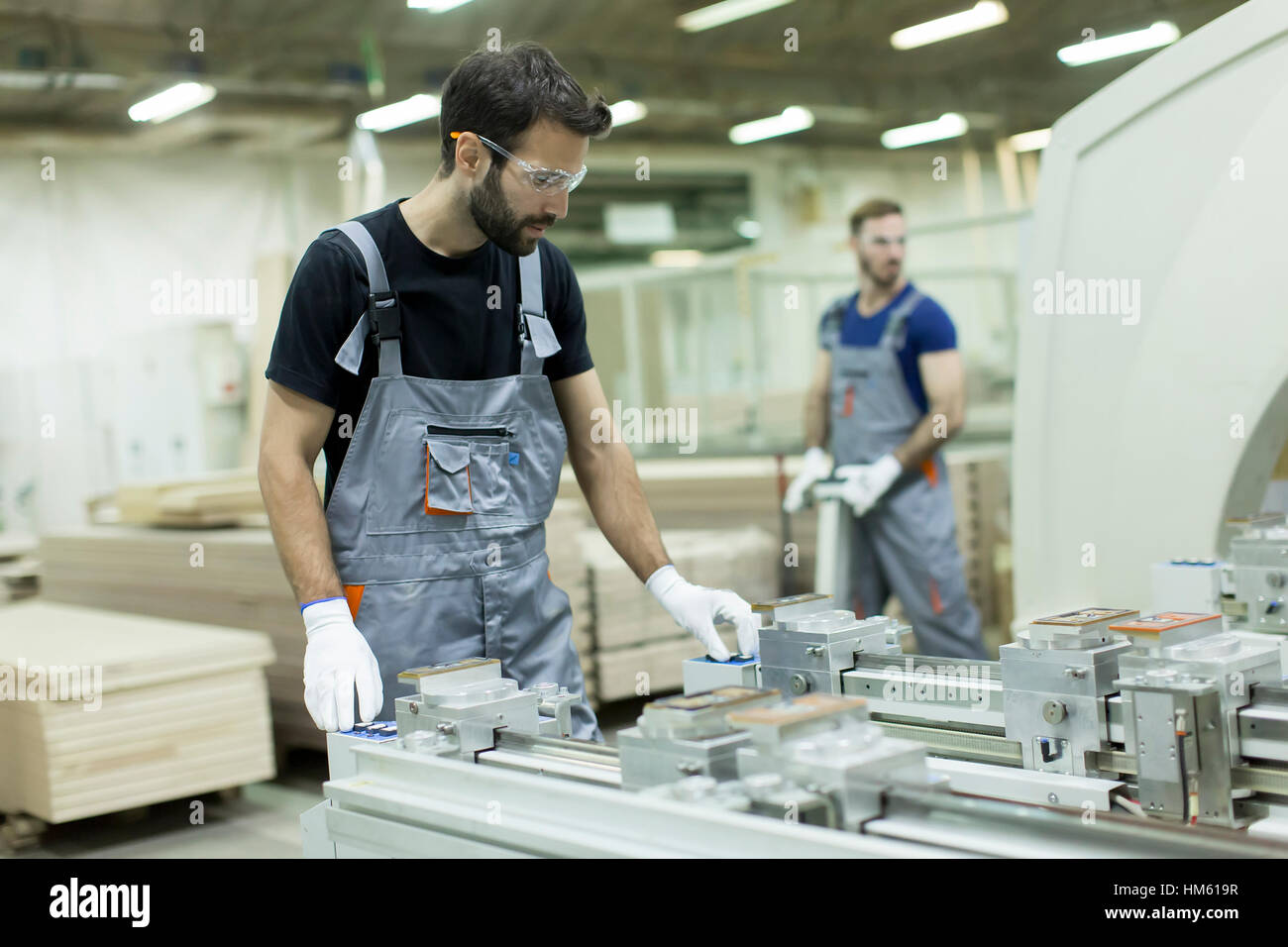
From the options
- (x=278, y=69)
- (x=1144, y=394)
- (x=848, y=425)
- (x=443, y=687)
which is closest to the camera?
(x=443, y=687)

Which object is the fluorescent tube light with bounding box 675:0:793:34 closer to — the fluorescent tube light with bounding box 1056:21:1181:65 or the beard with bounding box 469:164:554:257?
the fluorescent tube light with bounding box 1056:21:1181:65

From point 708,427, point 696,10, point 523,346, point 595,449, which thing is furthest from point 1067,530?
point 696,10

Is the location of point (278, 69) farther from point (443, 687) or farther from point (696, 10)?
point (443, 687)

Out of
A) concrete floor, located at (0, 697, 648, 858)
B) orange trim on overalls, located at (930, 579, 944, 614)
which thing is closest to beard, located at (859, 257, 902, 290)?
orange trim on overalls, located at (930, 579, 944, 614)

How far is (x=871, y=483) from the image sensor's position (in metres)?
4.57

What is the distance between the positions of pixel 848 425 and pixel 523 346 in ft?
9.13

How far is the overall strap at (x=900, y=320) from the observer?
4.64 meters

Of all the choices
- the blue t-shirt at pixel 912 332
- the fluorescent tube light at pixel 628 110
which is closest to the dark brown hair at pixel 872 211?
the blue t-shirt at pixel 912 332

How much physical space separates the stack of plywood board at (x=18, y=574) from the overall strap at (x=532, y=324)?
242 inches

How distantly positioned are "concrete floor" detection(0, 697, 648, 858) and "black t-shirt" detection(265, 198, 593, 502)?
7.52 ft

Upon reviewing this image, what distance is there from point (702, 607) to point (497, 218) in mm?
795

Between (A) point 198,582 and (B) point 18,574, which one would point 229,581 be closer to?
(A) point 198,582

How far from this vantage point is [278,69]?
29.9 ft

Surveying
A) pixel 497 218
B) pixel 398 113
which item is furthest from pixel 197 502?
pixel 398 113
